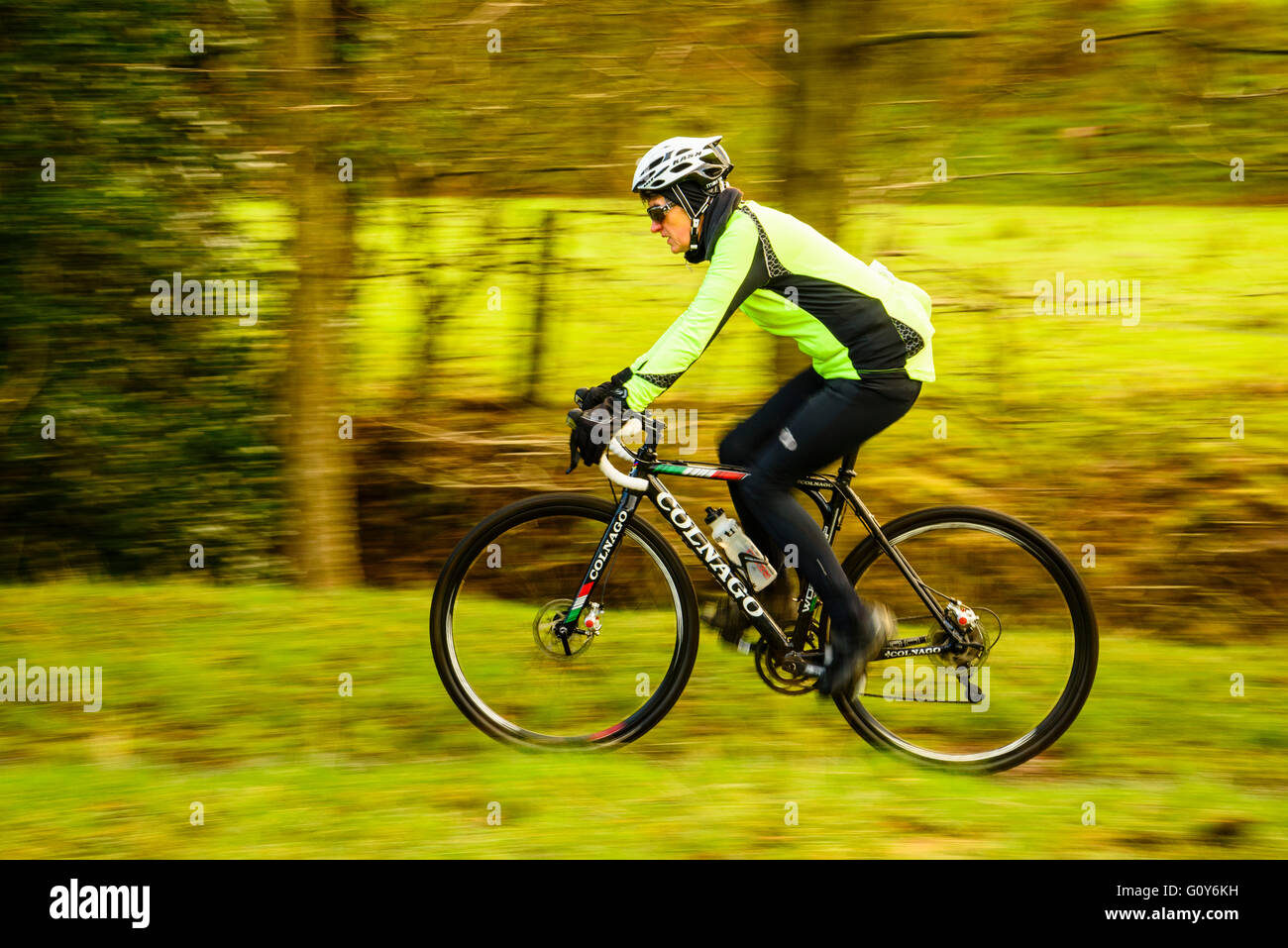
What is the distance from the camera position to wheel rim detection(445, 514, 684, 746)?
14.4 feet

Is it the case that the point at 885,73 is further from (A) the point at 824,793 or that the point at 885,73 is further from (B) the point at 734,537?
(A) the point at 824,793

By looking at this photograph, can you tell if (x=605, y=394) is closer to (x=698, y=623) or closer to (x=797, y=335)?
(x=797, y=335)

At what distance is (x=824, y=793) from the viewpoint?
Result: 13.6ft

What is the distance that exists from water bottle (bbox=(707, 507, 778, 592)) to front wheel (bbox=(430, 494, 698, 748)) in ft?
0.69

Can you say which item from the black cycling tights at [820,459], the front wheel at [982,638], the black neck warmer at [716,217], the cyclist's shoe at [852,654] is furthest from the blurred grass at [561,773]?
the black neck warmer at [716,217]

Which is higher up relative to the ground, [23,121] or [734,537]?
[23,121]

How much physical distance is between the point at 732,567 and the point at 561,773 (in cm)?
99

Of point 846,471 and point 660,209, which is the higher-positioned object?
point 660,209

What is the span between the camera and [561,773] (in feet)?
14.1

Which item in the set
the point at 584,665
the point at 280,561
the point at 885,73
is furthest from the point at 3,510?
the point at 885,73

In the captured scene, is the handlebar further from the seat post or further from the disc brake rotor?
the seat post

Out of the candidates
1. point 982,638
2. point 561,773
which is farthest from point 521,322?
point 982,638

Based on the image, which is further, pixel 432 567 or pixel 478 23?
pixel 432 567
